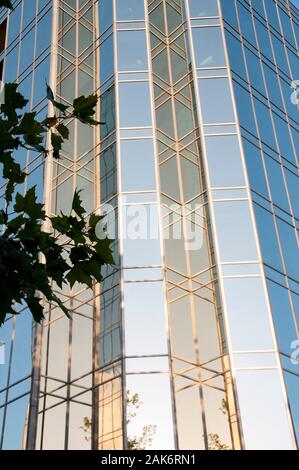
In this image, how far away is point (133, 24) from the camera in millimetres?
22219

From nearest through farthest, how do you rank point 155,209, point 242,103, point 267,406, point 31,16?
point 267,406
point 155,209
point 242,103
point 31,16

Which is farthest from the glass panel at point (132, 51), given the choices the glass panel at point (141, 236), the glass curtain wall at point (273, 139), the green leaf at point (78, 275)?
the green leaf at point (78, 275)

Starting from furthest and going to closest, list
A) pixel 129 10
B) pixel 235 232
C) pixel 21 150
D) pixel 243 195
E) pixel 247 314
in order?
pixel 21 150, pixel 129 10, pixel 243 195, pixel 235 232, pixel 247 314

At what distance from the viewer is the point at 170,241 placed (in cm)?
1823

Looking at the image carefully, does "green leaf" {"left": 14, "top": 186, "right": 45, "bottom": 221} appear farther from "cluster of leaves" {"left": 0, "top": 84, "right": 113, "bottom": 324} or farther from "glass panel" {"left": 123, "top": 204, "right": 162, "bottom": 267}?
"glass panel" {"left": 123, "top": 204, "right": 162, "bottom": 267}

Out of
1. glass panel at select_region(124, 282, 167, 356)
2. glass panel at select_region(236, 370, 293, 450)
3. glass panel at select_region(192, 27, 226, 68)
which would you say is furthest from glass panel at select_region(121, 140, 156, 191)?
glass panel at select_region(236, 370, 293, 450)

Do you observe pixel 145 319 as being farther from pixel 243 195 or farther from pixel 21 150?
pixel 21 150

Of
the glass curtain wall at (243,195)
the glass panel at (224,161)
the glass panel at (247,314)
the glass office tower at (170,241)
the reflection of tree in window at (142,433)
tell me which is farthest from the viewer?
the glass panel at (224,161)

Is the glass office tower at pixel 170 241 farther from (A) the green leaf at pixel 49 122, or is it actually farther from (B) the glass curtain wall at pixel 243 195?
(A) the green leaf at pixel 49 122

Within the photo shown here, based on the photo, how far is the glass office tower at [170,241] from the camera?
15633 millimetres

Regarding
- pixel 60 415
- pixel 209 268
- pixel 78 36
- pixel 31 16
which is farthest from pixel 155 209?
pixel 31 16

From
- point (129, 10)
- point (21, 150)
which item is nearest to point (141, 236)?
point (21, 150)
